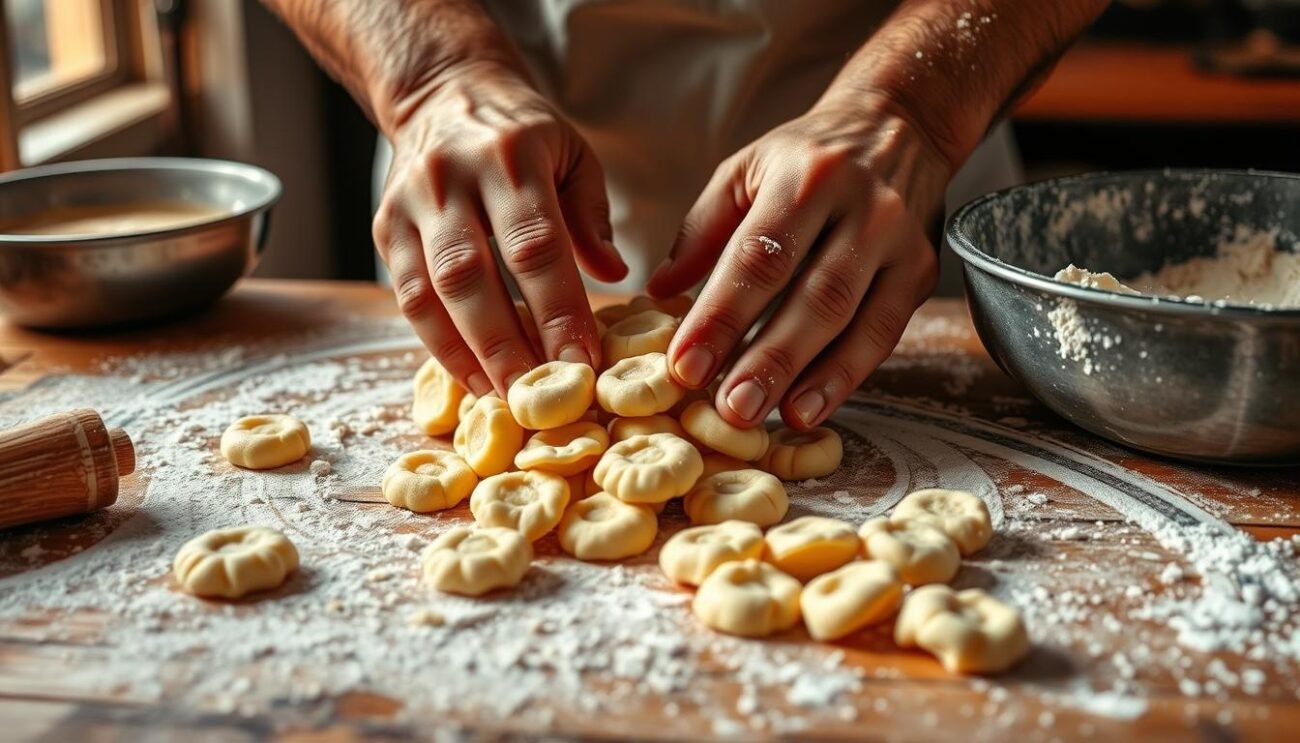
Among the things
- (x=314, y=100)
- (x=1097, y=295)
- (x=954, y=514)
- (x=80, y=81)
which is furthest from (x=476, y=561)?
(x=314, y=100)

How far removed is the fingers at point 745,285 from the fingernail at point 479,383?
0.24 metres

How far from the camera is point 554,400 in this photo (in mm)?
1200

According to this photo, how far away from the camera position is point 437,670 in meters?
0.92

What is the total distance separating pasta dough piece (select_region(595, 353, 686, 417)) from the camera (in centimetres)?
121

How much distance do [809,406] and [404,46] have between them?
0.74 metres

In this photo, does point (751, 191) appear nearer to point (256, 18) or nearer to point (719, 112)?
point (719, 112)

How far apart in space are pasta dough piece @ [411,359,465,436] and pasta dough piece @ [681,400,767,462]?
0.29m

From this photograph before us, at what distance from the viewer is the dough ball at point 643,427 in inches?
48.8

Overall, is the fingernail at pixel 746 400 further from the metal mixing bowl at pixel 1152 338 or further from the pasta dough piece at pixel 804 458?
the metal mixing bowl at pixel 1152 338

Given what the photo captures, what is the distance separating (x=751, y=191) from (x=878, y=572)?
0.51 metres

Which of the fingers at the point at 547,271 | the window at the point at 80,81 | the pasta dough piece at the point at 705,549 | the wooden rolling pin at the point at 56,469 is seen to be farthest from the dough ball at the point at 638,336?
the window at the point at 80,81

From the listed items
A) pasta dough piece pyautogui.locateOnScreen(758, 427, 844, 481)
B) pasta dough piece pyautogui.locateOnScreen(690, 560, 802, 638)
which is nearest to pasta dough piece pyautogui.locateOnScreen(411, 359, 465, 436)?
pasta dough piece pyautogui.locateOnScreen(758, 427, 844, 481)

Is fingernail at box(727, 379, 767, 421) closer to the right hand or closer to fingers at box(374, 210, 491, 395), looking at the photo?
the right hand

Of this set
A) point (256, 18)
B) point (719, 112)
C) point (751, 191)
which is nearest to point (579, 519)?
point (751, 191)
